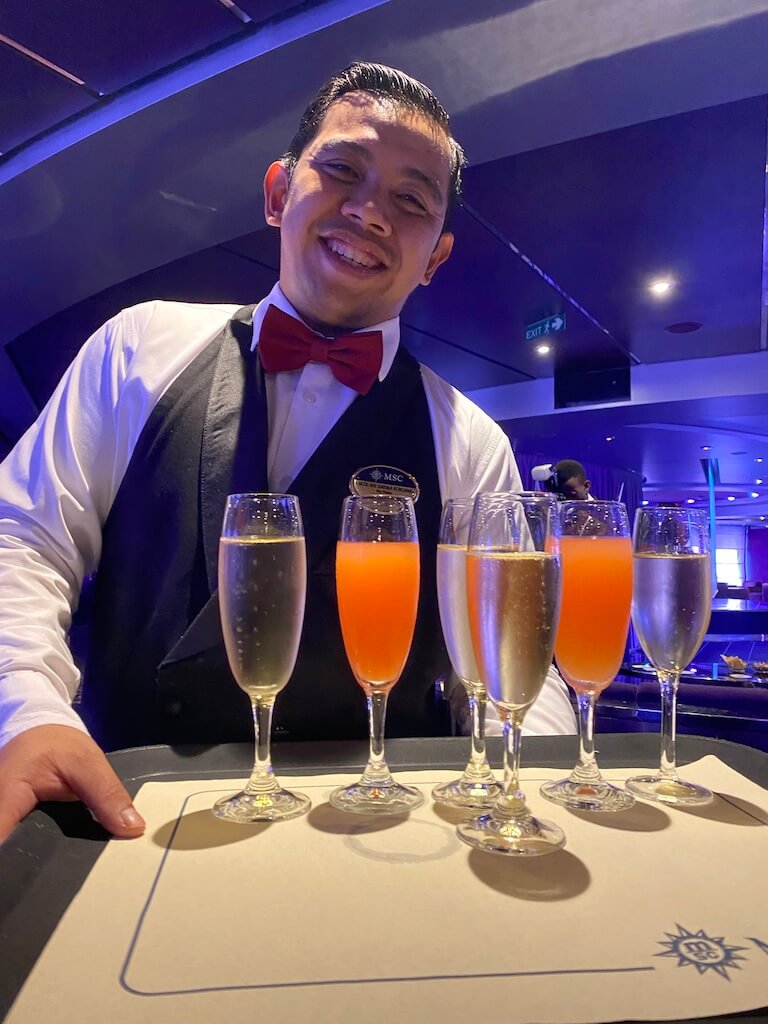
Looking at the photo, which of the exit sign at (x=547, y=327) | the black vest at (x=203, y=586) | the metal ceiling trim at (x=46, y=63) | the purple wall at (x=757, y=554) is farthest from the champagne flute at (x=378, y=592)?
the purple wall at (x=757, y=554)

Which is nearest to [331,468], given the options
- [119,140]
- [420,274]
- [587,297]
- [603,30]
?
[420,274]

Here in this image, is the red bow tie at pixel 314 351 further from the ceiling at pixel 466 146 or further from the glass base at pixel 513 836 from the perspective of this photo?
the ceiling at pixel 466 146

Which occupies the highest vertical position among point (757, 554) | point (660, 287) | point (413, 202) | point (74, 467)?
point (660, 287)

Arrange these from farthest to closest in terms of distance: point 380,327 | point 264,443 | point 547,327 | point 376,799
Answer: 1. point 547,327
2. point 380,327
3. point 264,443
4. point 376,799

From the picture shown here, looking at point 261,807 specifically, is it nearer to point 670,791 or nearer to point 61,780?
point 61,780

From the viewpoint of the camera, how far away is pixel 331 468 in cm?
158

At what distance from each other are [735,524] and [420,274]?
84.8 ft

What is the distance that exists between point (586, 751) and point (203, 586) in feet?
2.77

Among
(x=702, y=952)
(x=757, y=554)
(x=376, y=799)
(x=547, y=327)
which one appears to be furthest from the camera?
(x=757, y=554)

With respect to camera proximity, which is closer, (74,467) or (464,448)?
(74,467)

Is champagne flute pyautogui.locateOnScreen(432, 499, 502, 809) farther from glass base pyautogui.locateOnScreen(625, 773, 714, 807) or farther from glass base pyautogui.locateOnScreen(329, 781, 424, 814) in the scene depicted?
glass base pyautogui.locateOnScreen(625, 773, 714, 807)

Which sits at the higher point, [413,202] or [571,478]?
[413,202]

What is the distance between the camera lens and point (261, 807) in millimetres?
A: 852

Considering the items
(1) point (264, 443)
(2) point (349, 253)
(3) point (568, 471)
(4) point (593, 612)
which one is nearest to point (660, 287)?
(3) point (568, 471)
